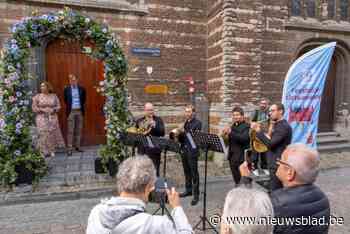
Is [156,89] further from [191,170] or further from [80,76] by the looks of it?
[191,170]

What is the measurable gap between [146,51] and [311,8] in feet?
20.1

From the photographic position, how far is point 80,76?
7719 mm

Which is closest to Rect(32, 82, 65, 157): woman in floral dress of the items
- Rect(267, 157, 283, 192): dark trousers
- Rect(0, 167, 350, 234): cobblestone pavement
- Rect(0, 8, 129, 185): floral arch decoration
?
Rect(0, 8, 129, 185): floral arch decoration

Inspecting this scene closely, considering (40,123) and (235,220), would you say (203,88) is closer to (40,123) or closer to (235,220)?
(40,123)

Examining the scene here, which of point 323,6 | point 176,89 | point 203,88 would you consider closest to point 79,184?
point 176,89

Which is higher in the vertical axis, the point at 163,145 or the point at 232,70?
the point at 232,70

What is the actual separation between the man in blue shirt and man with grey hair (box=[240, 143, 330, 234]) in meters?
6.01

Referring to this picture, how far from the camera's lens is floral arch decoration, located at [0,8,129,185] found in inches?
197

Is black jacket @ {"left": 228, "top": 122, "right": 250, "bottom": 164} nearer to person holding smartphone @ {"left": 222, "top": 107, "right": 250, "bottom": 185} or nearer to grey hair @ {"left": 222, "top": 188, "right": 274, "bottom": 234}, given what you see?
person holding smartphone @ {"left": 222, "top": 107, "right": 250, "bottom": 185}

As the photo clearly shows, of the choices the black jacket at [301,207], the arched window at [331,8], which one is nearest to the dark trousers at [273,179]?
the black jacket at [301,207]

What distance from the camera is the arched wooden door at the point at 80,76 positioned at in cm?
745

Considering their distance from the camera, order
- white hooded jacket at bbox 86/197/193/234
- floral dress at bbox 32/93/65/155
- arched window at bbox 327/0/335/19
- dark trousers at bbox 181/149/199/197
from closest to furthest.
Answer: white hooded jacket at bbox 86/197/193/234 < dark trousers at bbox 181/149/199/197 < floral dress at bbox 32/93/65/155 < arched window at bbox 327/0/335/19

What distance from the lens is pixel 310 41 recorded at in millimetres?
9469

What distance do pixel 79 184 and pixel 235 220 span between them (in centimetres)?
462
